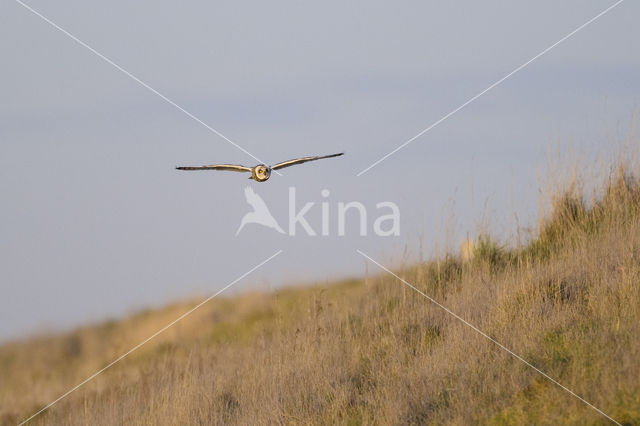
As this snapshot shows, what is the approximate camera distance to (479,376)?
23.1 feet

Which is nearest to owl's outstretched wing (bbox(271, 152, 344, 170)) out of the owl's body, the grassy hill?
the owl's body

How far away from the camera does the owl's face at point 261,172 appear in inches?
366

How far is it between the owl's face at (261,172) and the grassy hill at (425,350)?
1.96 meters

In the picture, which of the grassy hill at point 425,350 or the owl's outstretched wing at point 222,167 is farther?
the owl's outstretched wing at point 222,167

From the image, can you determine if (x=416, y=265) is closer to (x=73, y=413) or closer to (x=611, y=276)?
(x=611, y=276)

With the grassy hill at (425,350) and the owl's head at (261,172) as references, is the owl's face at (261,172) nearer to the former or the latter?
the owl's head at (261,172)

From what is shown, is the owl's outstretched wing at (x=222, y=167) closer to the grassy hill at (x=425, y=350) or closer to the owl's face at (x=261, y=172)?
the owl's face at (x=261, y=172)

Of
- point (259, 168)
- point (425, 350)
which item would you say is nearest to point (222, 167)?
point (259, 168)

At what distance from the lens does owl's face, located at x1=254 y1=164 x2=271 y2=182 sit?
9.30 meters

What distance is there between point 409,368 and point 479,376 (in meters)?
0.99

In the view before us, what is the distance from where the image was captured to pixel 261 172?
30.7 ft

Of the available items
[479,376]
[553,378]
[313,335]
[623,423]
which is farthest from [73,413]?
[623,423]

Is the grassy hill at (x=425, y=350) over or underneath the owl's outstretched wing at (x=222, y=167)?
underneath

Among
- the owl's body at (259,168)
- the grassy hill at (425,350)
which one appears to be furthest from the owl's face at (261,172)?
the grassy hill at (425,350)
